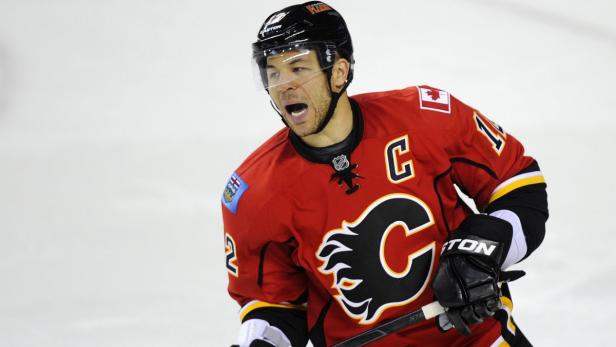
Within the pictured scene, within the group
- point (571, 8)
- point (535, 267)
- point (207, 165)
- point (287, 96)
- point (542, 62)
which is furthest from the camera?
point (571, 8)

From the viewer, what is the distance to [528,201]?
250 centimetres

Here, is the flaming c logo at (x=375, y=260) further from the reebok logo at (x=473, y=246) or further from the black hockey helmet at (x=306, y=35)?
the black hockey helmet at (x=306, y=35)

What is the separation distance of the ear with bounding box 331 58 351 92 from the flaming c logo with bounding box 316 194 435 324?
270 millimetres

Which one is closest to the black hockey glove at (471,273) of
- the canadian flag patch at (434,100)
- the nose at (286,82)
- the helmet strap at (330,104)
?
the canadian flag patch at (434,100)

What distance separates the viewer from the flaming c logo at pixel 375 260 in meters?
2.43

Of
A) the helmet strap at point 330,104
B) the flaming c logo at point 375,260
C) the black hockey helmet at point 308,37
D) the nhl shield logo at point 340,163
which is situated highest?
the black hockey helmet at point 308,37

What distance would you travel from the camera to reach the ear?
97.0 inches

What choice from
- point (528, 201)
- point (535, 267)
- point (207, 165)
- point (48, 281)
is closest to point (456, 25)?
point (207, 165)

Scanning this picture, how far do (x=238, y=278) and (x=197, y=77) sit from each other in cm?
275

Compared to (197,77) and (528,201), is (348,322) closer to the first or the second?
(528,201)

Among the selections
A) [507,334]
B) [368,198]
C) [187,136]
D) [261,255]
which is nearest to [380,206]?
[368,198]

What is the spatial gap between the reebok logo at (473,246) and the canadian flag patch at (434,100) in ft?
0.97

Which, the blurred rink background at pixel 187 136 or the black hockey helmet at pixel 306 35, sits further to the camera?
the blurred rink background at pixel 187 136

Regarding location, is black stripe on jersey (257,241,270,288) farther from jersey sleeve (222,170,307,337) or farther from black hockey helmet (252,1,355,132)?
black hockey helmet (252,1,355,132)
